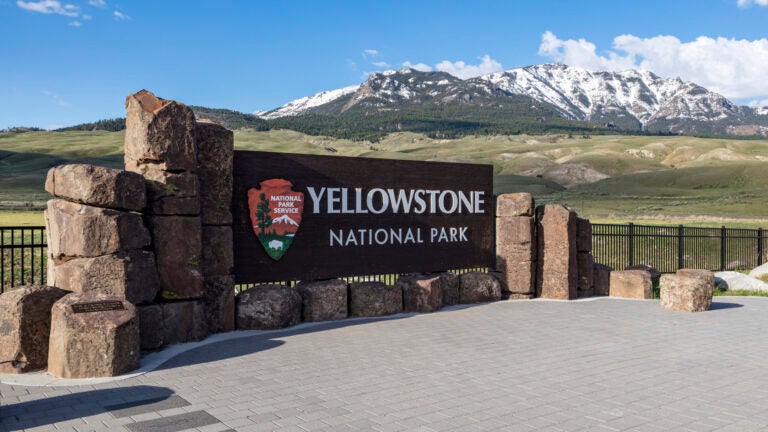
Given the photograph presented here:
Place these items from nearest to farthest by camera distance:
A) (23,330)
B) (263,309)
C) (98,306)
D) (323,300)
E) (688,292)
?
1. (23,330)
2. (98,306)
3. (263,309)
4. (323,300)
5. (688,292)

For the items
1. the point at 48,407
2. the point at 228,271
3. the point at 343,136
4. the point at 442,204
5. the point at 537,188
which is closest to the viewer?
the point at 48,407

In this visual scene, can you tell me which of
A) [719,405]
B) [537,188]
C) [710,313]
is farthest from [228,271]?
[537,188]

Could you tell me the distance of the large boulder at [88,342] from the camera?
771 centimetres

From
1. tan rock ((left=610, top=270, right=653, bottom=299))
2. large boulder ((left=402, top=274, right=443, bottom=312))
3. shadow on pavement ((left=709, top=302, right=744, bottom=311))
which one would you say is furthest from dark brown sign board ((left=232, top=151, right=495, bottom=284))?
shadow on pavement ((left=709, top=302, right=744, bottom=311))

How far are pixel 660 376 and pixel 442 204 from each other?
723 centimetres

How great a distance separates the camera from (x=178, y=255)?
32.7ft

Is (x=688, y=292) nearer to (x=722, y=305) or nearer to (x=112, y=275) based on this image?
(x=722, y=305)

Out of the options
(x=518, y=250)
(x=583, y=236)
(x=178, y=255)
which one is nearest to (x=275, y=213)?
(x=178, y=255)

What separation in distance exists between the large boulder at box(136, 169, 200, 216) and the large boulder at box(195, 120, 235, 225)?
57 centimetres

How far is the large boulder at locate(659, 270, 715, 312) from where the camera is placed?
1346 cm

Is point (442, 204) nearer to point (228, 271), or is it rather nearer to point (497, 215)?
point (497, 215)

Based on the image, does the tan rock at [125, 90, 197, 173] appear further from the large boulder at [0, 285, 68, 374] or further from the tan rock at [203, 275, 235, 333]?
the large boulder at [0, 285, 68, 374]

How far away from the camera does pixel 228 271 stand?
1093 cm

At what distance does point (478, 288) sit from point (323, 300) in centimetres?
409
